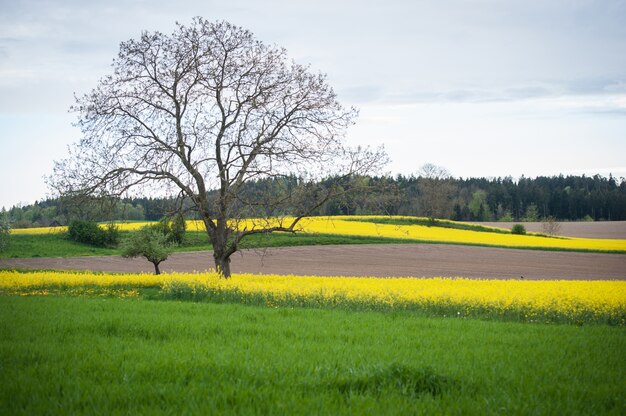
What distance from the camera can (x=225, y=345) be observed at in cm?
911

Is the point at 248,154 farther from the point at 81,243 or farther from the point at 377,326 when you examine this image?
the point at 81,243

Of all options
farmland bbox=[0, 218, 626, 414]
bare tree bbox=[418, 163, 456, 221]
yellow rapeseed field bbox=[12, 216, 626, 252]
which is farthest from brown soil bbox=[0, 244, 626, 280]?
bare tree bbox=[418, 163, 456, 221]

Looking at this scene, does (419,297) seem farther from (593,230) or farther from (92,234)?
(593,230)

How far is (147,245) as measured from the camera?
1195 inches

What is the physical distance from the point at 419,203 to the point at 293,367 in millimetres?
91310

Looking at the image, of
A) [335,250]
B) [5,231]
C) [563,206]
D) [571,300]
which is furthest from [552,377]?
[563,206]

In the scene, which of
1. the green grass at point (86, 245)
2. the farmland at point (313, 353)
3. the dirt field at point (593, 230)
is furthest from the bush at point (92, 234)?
the dirt field at point (593, 230)

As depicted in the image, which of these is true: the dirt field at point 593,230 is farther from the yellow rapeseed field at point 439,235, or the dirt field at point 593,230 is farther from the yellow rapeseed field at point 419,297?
the yellow rapeseed field at point 419,297

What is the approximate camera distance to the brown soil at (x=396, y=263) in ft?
117

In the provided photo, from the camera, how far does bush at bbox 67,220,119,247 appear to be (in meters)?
52.3

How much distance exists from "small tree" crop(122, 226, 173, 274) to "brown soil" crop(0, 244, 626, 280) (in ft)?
16.8

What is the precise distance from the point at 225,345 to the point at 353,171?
1150cm

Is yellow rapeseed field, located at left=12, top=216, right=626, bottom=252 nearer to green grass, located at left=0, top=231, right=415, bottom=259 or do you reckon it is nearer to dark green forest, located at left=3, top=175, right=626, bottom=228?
green grass, located at left=0, top=231, right=415, bottom=259

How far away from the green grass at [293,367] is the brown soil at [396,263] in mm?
20562
